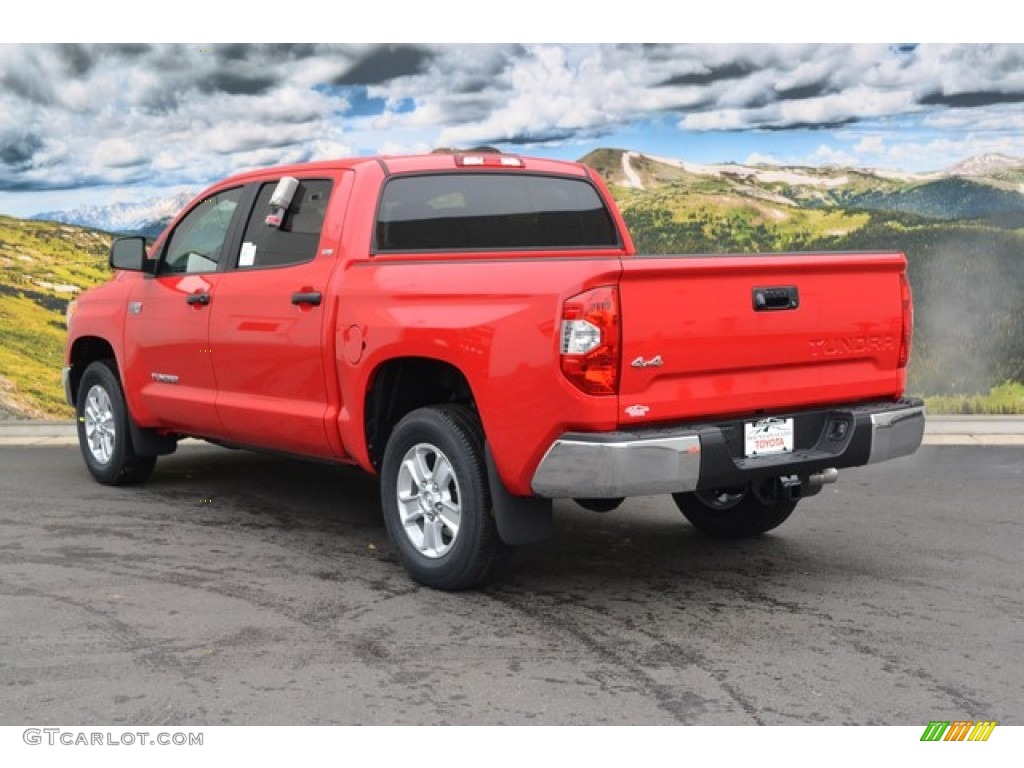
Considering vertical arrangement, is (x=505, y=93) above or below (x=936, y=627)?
above

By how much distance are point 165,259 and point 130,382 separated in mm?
777

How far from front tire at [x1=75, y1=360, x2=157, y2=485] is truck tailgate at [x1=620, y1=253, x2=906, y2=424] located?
14.0 ft

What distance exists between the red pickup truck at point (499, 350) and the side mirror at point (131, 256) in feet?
0.04

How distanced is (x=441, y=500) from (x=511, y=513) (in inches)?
17.5

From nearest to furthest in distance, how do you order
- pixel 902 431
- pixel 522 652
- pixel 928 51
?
pixel 522 652, pixel 902 431, pixel 928 51

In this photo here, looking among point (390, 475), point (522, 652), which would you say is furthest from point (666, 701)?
point (390, 475)

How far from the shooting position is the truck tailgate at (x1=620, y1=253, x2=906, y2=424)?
16.8 ft

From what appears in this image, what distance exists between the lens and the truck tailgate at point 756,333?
511 centimetres

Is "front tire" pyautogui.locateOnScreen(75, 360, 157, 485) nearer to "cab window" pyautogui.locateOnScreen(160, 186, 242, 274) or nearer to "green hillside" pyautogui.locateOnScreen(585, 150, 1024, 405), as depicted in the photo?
"cab window" pyautogui.locateOnScreen(160, 186, 242, 274)

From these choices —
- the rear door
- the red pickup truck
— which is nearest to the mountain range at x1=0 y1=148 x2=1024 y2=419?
the red pickup truck

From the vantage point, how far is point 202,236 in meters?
7.56

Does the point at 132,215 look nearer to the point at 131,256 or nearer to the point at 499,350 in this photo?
the point at 131,256

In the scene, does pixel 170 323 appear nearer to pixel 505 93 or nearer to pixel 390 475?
pixel 390 475

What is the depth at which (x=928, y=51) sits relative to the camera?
12172mm
